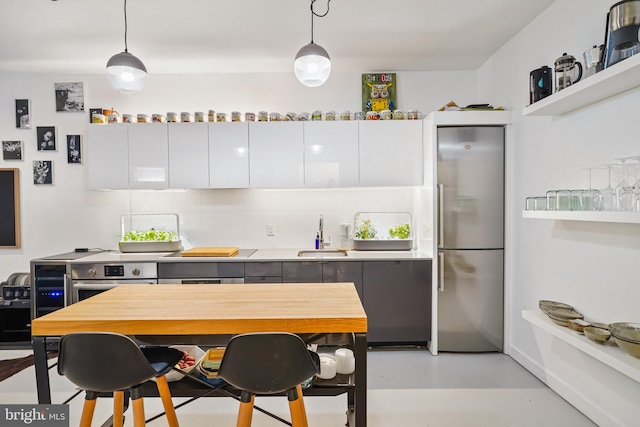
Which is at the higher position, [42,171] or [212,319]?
[42,171]

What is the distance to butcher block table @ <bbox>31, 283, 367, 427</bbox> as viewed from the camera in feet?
4.83

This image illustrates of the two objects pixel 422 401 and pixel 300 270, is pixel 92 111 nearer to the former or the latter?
pixel 300 270

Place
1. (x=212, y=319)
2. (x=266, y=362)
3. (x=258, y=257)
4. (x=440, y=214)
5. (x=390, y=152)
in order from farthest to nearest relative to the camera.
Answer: (x=390, y=152), (x=258, y=257), (x=440, y=214), (x=212, y=319), (x=266, y=362)

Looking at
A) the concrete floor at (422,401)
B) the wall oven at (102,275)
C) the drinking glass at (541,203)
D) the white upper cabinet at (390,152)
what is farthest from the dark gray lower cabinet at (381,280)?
the drinking glass at (541,203)

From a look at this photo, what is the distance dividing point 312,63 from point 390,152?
1.74 metres

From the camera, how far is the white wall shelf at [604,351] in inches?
63.9

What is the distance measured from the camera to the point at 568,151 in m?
2.40

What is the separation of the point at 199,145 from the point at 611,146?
10.7 ft

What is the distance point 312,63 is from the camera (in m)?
1.92

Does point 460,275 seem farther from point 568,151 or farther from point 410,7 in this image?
point 410,7

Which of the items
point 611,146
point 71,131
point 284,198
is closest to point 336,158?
point 284,198

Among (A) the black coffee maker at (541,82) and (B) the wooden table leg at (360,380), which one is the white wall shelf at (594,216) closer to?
(A) the black coffee maker at (541,82)

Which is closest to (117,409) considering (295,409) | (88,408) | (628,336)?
(88,408)

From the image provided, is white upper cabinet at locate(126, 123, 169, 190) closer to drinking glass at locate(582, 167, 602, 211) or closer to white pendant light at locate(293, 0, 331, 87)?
white pendant light at locate(293, 0, 331, 87)
